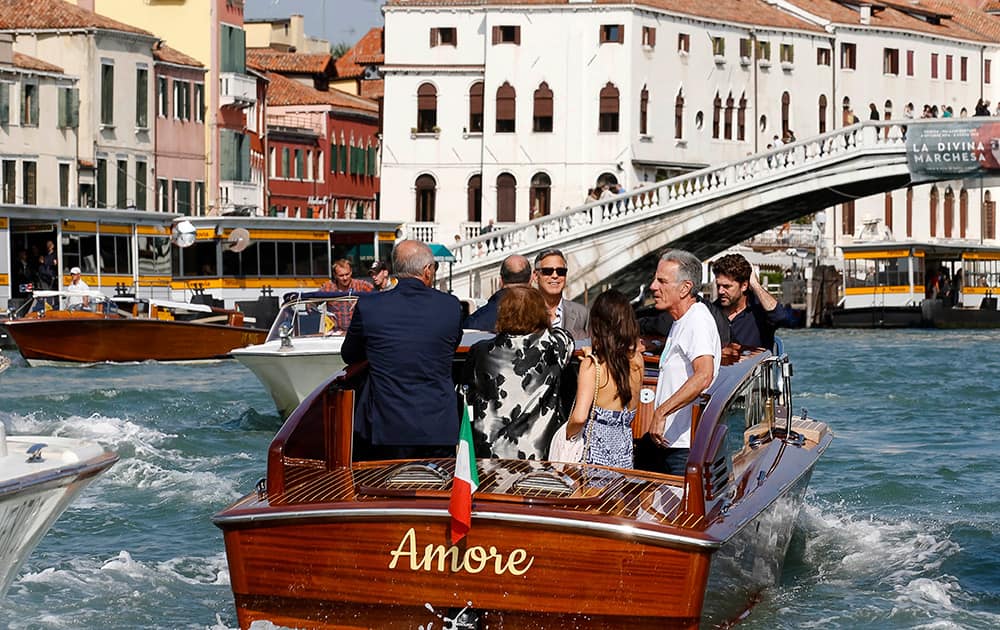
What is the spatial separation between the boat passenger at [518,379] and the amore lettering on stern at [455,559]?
2.67ft

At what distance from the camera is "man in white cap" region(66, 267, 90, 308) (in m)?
25.2

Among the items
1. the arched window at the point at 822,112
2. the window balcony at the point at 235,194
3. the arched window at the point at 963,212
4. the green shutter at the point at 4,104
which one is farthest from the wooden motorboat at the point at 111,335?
the arched window at the point at 963,212

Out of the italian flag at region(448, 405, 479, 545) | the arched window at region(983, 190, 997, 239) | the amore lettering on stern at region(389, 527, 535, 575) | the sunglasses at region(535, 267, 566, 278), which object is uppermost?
the arched window at region(983, 190, 997, 239)

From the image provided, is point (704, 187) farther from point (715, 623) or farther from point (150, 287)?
point (715, 623)

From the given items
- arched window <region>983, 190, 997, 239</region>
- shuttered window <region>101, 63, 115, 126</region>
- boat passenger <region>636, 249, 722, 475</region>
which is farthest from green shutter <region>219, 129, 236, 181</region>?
boat passenger <region>636, 249, 722, 475</region>

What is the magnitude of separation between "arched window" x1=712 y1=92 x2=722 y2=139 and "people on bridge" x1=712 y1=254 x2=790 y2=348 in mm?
45894

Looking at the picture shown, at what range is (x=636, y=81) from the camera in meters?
51.5

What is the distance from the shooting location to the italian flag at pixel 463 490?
237 inches

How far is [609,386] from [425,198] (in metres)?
47.1

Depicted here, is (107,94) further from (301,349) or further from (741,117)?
(301,349)

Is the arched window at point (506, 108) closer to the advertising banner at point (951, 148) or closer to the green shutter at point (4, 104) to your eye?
the advertising banner at point (951, 148)

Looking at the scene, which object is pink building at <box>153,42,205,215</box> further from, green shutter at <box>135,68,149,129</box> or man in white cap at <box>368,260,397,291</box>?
man in white cap at <box>368,260,397,291</box>

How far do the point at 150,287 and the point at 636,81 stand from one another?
23.6m

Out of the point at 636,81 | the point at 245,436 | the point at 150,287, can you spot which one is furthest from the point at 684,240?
the point at 245,436
